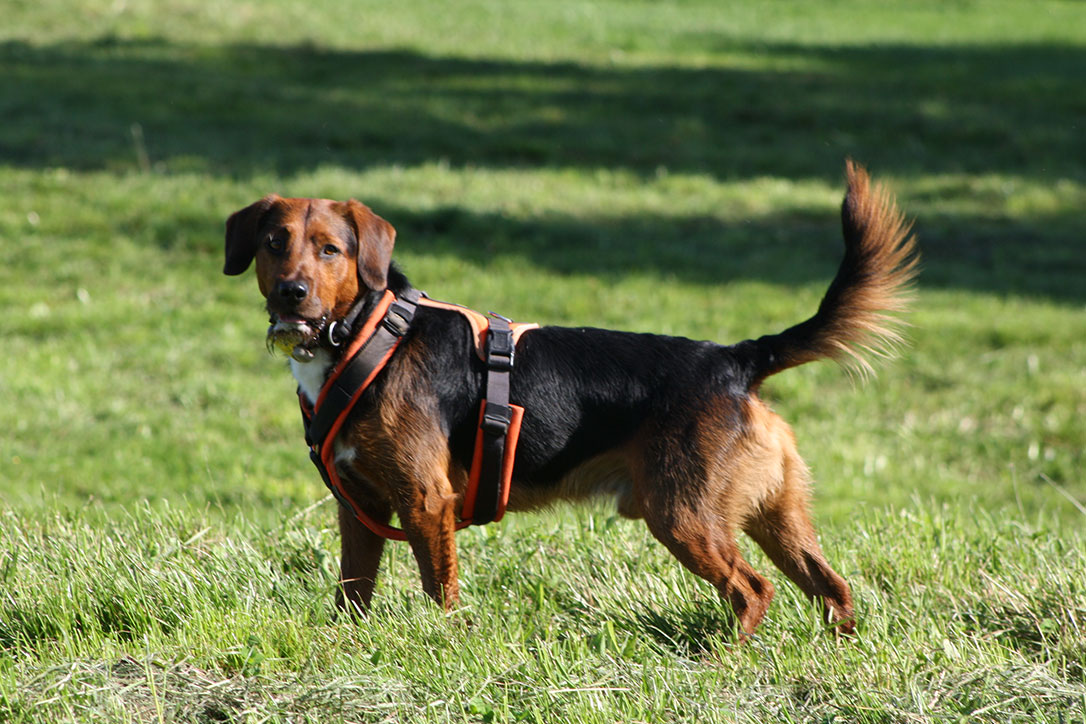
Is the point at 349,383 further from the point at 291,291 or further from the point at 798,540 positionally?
the point at 798,540

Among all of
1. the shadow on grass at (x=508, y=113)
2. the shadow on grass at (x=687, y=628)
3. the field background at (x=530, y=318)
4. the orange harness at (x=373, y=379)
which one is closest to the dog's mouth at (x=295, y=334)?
the orange harness at (x=373, y=379)

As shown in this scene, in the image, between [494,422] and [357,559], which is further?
[357,559]

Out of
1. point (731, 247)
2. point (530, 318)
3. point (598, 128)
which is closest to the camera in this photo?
point (530, 318)

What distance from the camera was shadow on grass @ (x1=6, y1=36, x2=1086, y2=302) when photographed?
11211mm

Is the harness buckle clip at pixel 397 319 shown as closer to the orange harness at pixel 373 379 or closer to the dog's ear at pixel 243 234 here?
the orange harness at pixel 373 379

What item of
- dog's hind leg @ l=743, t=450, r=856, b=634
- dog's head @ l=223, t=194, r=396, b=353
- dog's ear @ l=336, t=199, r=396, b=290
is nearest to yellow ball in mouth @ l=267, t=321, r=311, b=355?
dog's head @ l=223, t=194, r=396, b=353

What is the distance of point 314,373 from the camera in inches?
149

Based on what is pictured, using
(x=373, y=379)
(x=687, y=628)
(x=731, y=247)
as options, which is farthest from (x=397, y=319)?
(x=731, y=247)

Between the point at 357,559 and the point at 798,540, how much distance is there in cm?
157

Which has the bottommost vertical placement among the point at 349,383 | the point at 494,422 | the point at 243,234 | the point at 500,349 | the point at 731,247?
the point at 731,247

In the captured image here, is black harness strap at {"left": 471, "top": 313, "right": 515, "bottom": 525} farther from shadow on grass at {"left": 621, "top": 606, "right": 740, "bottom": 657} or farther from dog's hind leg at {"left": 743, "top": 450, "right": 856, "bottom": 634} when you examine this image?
dog's hind leg at {"left": 743, "top": 450, "right": 856, "bottom": 634}

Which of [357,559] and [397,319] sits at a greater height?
[397,319]

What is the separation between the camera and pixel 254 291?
968 cm

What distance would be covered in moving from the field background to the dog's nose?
103 cm
